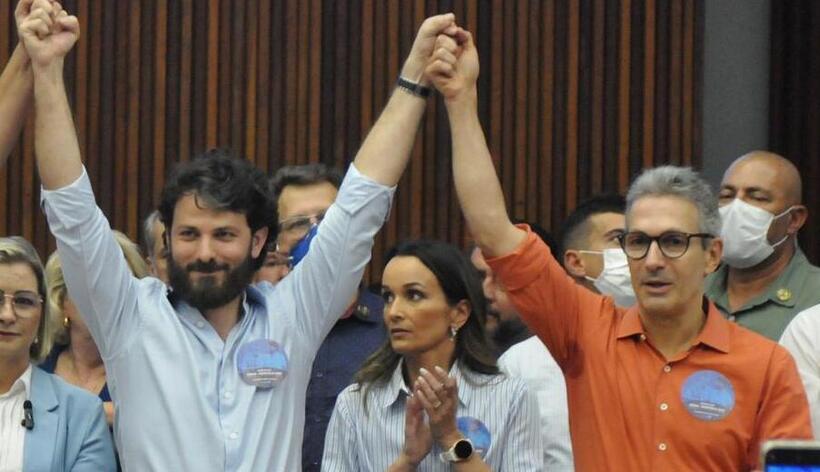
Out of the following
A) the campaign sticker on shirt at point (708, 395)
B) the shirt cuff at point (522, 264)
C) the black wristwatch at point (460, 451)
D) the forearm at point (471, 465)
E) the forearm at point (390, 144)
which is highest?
the forearm at point (390, 144)

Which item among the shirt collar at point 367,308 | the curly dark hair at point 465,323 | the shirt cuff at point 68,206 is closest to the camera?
the shirt cuff at point 68,206

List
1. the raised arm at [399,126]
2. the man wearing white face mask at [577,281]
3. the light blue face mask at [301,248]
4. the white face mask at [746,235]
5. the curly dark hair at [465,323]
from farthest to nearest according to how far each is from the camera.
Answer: the white face mask at [746,235]
the light blue face mask at [301,248]
the man wearing white face mask at [577,281]
the curly dark hair at [465,323]
the raised arm at [399,126]

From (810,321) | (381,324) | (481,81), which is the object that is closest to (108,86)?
(481,81)

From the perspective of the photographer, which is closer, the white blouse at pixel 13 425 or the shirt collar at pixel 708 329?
the shirt collar at pixel 708 329

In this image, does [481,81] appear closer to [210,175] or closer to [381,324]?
[381,324]

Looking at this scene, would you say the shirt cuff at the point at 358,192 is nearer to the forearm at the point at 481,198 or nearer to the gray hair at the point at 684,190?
the forearm at the point at 481,198

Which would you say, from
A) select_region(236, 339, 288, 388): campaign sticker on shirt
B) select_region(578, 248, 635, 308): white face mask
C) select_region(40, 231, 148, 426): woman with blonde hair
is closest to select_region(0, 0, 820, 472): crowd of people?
select_region(236, 339, 288, 388): campaign sticker on shirt

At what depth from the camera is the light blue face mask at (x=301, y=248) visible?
156 inches

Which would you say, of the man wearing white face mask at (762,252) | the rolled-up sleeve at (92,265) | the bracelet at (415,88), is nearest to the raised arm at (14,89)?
the rolled-up sleeve at (92,265)

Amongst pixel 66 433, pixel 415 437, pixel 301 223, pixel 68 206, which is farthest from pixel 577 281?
pixel 68 206

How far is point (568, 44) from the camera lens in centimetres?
559

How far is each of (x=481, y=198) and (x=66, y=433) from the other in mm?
1071

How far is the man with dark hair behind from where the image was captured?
397 centimetres

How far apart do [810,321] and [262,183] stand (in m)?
1.28
